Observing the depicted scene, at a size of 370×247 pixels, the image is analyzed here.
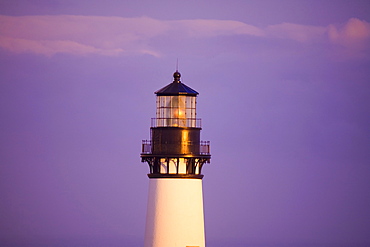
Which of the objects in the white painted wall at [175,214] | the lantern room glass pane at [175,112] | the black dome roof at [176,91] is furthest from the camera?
the lantern room glass pane at [175,112]

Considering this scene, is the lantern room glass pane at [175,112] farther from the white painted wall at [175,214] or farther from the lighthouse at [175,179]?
the white painted wall at [175,214]

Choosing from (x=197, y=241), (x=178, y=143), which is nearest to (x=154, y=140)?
(x=178, y=143)

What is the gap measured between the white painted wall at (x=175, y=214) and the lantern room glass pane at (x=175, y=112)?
1637 mm

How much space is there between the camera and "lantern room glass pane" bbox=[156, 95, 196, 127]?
36625 mm

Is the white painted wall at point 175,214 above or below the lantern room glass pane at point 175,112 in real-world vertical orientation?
below

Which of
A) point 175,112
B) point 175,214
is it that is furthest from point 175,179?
point 175,112

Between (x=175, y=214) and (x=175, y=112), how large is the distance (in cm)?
292

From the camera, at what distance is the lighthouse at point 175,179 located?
36281 millimetres

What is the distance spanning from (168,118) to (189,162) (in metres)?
1.41

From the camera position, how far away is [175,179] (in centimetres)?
3638

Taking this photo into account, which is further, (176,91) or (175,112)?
(175,112)

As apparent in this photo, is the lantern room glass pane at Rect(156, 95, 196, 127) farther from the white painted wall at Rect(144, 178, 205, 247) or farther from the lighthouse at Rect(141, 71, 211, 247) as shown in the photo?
the white painted wall at Rect(144, 178, 205, 247)

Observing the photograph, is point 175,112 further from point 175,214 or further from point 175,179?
point 175,214

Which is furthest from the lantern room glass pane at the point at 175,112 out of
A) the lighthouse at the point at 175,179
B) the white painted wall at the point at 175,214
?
the white painted wall at the point at 175,214
